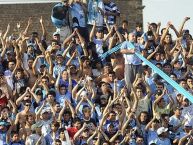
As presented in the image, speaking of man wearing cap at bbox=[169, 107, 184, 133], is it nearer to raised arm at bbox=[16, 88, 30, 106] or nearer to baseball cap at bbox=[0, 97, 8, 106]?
raised arm at bbox=[16, 88, 30, 106]

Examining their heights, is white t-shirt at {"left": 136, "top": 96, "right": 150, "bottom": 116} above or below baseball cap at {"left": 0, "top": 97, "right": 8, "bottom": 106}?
below

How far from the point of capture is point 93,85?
762 inches

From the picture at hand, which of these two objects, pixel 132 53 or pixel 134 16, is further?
pixel 134 16

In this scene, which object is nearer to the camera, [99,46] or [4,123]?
[4,123]

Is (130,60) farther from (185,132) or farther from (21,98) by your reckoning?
(21,98)

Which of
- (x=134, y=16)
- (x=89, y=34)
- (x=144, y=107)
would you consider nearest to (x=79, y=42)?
(x=89, y=34)

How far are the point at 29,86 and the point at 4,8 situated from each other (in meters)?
12.3

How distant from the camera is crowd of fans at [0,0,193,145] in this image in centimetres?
1800

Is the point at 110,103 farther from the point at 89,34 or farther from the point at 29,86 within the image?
the point at 89,34

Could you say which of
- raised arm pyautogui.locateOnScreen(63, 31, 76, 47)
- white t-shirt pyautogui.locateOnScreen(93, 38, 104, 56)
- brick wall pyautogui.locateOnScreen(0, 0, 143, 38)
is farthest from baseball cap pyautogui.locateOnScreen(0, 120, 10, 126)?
brick wall pyautogui.locateOnScreen(0, 0, 143, 38)

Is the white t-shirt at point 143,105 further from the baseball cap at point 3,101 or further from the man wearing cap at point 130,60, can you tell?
the baseball cap at point 3,101

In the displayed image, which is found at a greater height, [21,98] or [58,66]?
[58,66]

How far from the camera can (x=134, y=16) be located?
31391 millimetres

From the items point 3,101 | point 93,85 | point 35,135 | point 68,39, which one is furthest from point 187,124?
point 3,101
